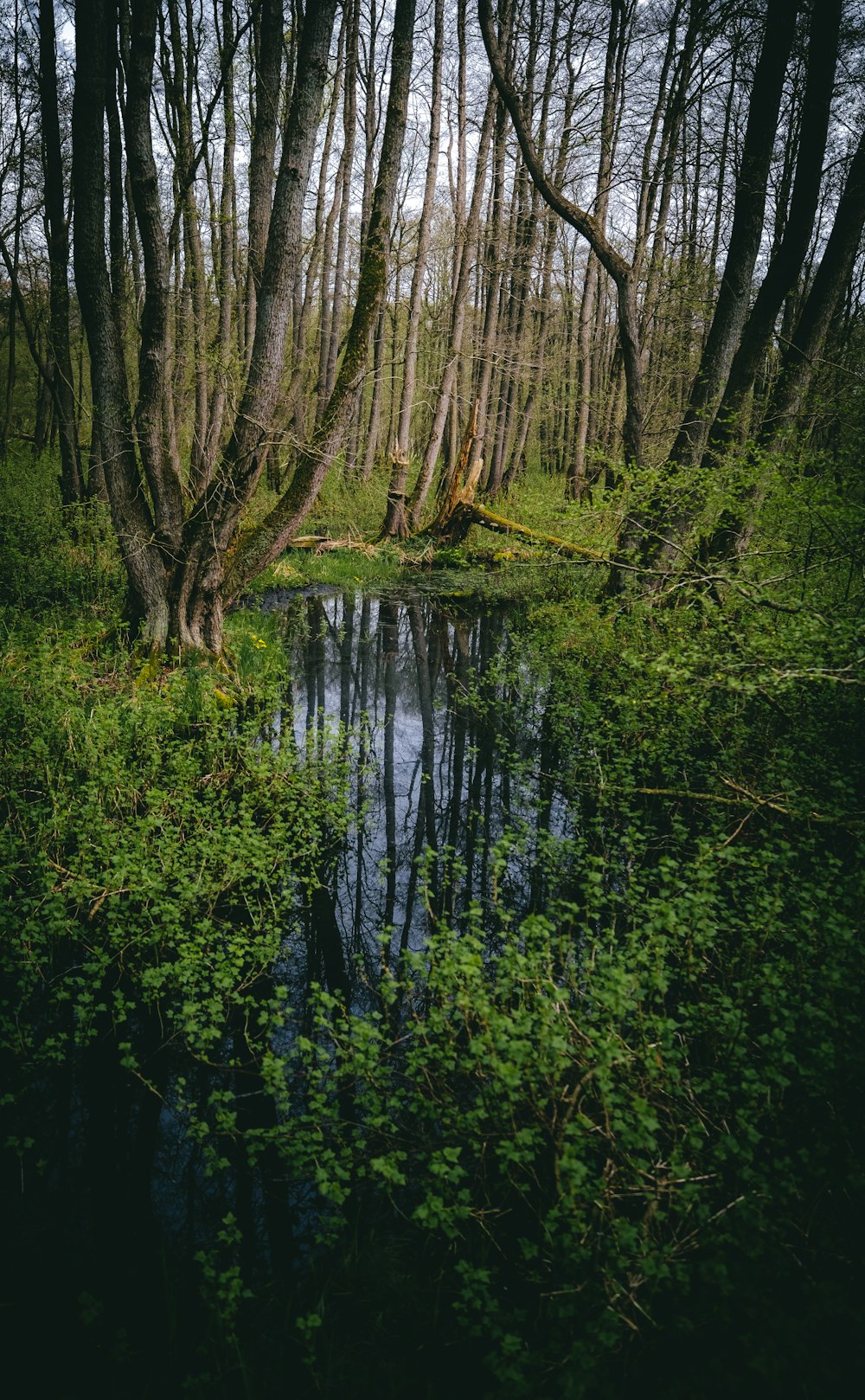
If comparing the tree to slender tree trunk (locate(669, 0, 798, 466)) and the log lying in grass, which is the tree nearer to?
slender tree trunk (locate(669, 0, 798, 466))

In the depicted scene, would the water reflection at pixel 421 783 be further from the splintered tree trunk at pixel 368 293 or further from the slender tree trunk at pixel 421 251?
the slender tree trunk at pixel 421 251

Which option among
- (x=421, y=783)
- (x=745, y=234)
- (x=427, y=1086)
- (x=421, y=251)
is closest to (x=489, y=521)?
(x=421, y=251)

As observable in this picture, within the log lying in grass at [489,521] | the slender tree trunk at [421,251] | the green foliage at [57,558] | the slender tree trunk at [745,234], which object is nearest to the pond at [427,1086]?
the green foliage at [57,558]

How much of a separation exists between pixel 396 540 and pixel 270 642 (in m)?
7.74

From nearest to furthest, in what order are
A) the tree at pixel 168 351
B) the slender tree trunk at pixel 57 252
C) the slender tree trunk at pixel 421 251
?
the tree at pixel 168 351 → the slender tree trunk at pixel 57 252 → the slender tree trunk at pixel 421 251

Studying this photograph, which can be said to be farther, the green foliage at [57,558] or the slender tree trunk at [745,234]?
the green foliage at [57,558]

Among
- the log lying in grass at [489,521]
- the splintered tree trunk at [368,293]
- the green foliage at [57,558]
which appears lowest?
the green foliage at [57,558]

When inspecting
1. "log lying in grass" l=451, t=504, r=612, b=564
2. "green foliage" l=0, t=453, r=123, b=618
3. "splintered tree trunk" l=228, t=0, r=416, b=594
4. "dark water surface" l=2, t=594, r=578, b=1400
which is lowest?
"dark water surface" l=2, t=594, r=578, b=1400

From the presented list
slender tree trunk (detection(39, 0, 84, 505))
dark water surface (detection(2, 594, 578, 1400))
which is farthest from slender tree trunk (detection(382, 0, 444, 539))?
dark water surface (detection(2, 594, 578, 1400))

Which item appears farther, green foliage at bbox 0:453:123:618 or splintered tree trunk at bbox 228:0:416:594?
green foliage at bbox 0:453:123:618

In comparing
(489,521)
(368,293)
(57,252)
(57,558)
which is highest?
(57,252)

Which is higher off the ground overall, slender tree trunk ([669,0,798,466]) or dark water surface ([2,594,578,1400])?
slender tree trunk ([669,0,798,466])

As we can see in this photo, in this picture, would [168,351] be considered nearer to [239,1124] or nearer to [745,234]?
[745,234]

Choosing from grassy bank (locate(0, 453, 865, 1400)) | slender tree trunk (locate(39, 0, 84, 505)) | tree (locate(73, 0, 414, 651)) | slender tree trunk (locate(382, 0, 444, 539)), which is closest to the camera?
grassy bank (locate(0, 453, 865, 1400))
